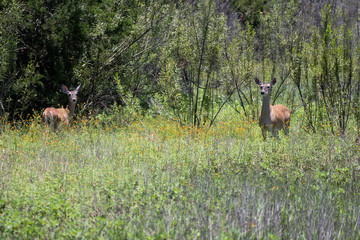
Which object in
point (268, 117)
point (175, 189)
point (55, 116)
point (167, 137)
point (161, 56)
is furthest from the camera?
point (161, 56)

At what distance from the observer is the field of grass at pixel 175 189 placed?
4.06 meters

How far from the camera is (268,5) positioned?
1931cm

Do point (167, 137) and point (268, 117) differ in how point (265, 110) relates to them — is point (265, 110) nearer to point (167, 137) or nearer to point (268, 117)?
point (268, 117)

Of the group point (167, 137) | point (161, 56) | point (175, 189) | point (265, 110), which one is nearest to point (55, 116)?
point (167, 137)

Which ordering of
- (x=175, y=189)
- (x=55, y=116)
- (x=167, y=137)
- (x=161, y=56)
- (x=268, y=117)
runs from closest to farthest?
1. (x=175, y=189)
2. (x=167, y=137)
3. (x=268, y=117)
4. (x=55, y=116)
5. (x=161, y=56)

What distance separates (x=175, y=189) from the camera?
474cm

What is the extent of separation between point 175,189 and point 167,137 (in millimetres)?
4315

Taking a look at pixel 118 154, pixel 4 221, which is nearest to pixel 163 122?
pixel 118 154

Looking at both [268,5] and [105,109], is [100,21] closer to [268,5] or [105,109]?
[105,109]

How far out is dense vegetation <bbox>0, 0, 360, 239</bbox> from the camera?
4.32 meters

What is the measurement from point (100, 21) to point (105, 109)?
3.01 metres

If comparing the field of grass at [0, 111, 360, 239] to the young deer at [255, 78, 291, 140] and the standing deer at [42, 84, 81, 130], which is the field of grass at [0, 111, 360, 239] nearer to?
the young deer at [255, 78, 291, 140]

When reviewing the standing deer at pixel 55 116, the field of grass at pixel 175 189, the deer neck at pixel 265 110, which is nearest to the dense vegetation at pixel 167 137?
the field of grass at pixel 175 189

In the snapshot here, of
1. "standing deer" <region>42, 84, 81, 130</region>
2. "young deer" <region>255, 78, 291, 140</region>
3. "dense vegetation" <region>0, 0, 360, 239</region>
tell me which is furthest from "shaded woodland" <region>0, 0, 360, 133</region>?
"standing deer" <region>42, 84, 81, 130</region>
